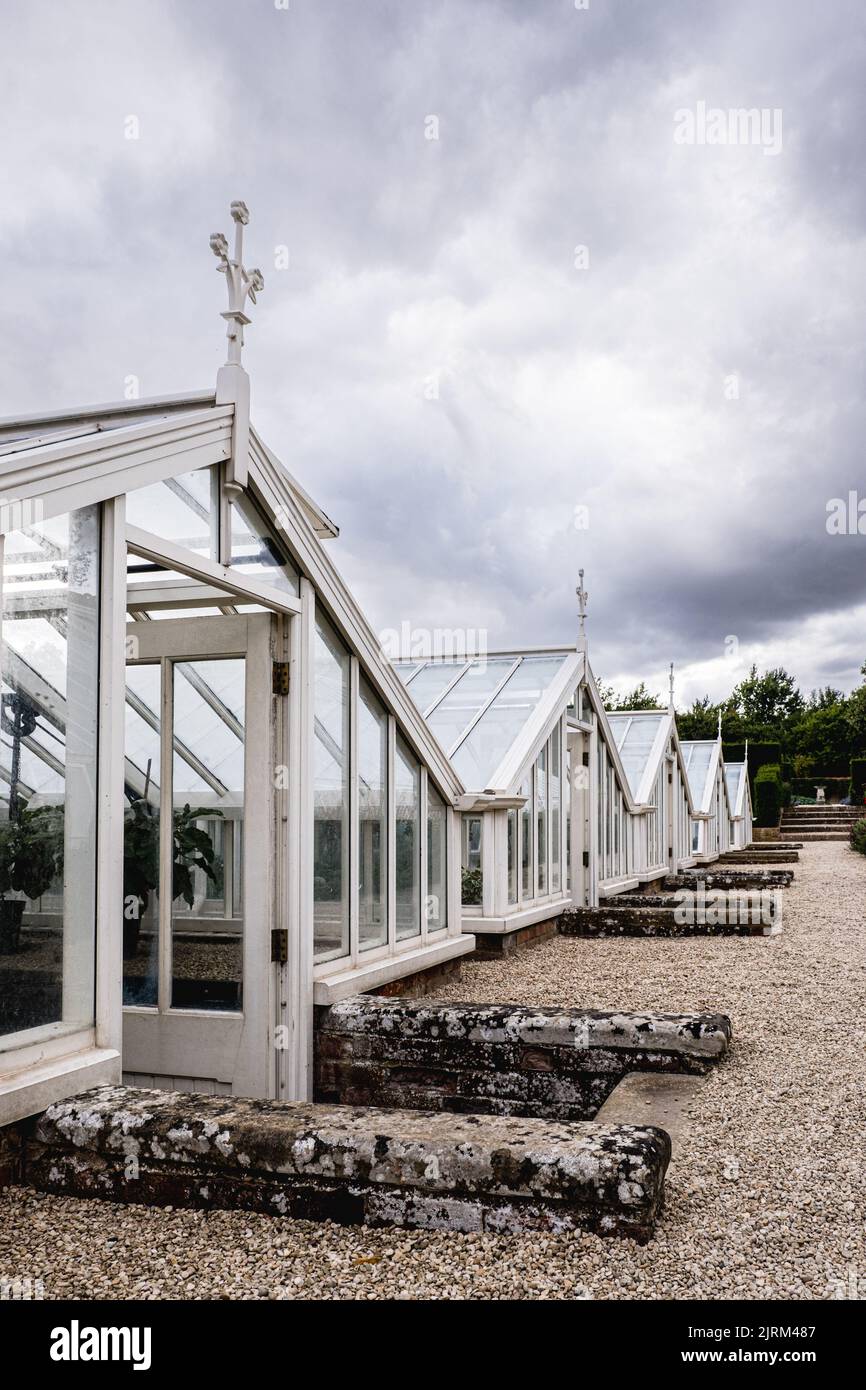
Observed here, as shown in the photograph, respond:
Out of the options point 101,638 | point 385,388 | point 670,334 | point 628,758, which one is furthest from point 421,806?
point 628,758

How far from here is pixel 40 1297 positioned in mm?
2441

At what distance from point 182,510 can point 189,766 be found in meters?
1.56

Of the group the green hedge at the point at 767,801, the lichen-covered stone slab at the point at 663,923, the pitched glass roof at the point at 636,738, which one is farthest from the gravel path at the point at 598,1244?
the green hedge at the point at 767,801

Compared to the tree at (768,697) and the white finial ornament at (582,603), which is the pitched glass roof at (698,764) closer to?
the white finial ornament at (582,603)

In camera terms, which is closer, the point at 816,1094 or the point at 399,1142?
the point at 399,1142

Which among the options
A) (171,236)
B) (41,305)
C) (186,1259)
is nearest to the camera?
(186,1259)

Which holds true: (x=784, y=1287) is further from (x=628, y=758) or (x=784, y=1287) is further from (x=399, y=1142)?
(x=628, y=758)

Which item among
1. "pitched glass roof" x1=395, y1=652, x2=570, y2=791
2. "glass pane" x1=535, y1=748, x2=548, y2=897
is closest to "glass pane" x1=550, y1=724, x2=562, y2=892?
"glass pane" x1=535, y1=748, x2=548, y2=897

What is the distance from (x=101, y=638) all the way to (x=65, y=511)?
440 millimetres

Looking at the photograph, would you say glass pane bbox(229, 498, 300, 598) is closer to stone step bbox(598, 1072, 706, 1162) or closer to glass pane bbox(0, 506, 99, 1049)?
glass pane bbox(0, 506, 99, 1049)

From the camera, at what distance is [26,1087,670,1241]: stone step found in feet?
8.71

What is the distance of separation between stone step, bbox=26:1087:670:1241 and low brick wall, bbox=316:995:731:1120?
49.2 inches

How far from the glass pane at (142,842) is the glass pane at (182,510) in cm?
118

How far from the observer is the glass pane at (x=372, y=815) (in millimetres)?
5465
